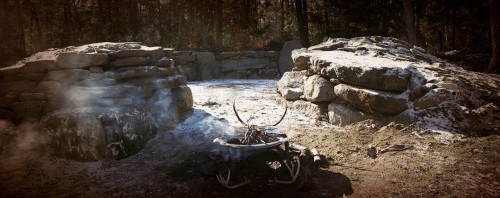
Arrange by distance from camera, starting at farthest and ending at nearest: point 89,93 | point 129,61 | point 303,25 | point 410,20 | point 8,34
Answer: point 303,25
point 410,20
point 8,34
point 129,61
point 89,93

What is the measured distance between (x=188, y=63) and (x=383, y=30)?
10.0 metres

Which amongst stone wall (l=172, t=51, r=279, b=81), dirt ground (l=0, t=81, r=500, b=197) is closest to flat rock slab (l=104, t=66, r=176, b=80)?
dirt ground (l=0, t=81, r=500, b=197)

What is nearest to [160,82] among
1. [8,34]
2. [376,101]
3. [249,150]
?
[249,150]

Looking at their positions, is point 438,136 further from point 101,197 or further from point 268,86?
point 268,86

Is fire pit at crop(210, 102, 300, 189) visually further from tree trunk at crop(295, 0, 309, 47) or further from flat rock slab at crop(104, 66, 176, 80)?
tree trunk at crop(295, 0, 309, 47)

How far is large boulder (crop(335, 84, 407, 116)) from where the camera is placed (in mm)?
6098

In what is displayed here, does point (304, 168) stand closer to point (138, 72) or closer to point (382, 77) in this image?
point (382, 77)

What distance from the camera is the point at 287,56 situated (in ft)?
46.9

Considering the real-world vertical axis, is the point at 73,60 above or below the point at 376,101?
above

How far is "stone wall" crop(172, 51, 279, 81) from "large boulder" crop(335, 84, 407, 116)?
295 inches

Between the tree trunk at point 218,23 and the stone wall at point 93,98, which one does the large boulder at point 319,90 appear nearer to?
the stone wall at point 93,98

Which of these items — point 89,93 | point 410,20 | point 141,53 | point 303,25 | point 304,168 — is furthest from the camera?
point 303,25

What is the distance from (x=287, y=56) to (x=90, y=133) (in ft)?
33.9

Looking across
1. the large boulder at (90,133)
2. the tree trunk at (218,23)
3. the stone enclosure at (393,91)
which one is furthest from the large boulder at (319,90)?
the tree trunk at (218,23)
